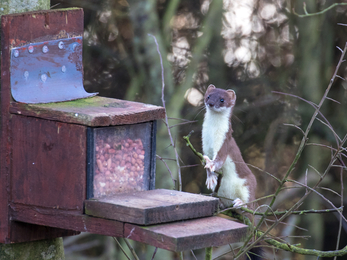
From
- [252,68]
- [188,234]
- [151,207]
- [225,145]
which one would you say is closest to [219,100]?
[225,145]

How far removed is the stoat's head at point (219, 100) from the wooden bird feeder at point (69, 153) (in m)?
1.20

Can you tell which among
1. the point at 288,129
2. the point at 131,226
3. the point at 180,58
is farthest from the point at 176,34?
the point at 131,226

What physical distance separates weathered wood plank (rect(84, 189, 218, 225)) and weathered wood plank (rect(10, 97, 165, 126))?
33cm

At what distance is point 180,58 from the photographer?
21.8 feet

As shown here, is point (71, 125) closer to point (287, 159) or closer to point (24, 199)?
point (24, 199)

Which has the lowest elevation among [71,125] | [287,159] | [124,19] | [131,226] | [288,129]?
[287,159]

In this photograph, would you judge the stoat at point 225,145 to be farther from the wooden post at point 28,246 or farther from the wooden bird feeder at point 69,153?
the wooden post at point 28,246

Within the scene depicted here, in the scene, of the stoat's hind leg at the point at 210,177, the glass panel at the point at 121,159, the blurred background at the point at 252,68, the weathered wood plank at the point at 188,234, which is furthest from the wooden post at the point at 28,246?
the blurred background at the point at 252,68

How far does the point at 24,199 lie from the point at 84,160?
395mm

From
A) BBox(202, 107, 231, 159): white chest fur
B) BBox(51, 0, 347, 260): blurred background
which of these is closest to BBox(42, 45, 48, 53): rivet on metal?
BBox(202, 107, 231, 159): white chest fur

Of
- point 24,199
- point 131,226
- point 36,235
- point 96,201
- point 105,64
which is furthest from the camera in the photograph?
point 105,64

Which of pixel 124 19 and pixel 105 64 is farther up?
pixel 124 19

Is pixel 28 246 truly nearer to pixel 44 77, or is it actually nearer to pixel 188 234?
pixel 44 77

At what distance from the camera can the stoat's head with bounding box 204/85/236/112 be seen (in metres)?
3.72
